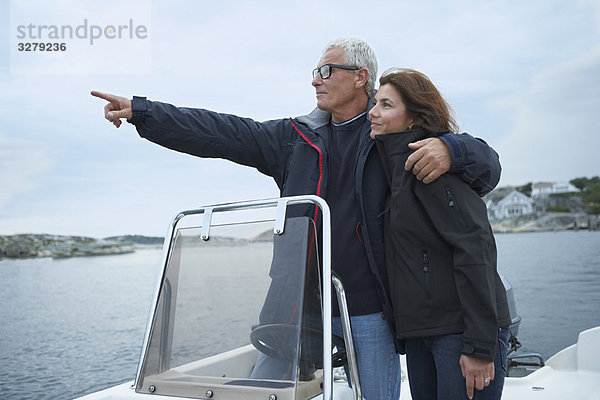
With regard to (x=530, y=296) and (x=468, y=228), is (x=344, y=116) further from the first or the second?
(x=530, y=296)

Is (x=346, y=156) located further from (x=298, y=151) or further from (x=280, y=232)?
(x=280, y=232)

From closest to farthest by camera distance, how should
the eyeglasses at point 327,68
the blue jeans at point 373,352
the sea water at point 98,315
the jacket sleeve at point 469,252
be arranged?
the jacket sleeve at point 469,252 < the blue jeans at point 373,352 < the eyeglasses at point 327,68 < the sea water at point 98,315

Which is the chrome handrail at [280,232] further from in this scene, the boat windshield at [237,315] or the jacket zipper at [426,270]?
the jacket zipper at [426,270]

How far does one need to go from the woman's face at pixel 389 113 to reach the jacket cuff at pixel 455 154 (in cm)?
15

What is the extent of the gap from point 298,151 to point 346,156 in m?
0.16

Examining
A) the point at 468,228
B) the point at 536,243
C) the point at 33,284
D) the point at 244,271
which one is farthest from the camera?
the point at 536,243

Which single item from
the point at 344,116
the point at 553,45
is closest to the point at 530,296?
the point at 344,116

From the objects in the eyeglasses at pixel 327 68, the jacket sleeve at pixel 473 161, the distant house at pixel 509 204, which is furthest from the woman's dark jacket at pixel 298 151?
the distant house at pixel 509 204

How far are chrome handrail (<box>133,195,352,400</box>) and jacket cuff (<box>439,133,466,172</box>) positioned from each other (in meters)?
0.33

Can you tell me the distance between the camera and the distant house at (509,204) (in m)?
30.3

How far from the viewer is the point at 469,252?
4.32ft

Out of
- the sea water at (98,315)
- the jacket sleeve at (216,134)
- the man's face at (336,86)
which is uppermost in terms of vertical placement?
the man's face at (336,86)

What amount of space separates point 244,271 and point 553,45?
3840cm

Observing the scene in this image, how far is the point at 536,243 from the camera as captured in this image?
34812 millimetres
